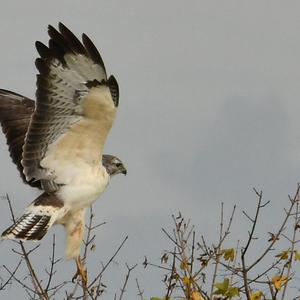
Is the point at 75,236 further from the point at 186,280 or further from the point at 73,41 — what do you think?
the point at 186,280

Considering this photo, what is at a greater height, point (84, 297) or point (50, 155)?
point (50, 155)

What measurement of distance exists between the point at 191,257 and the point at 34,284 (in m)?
1.41

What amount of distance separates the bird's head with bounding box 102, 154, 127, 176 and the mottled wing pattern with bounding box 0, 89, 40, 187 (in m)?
0.87

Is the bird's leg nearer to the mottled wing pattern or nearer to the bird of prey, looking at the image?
the bird of prey

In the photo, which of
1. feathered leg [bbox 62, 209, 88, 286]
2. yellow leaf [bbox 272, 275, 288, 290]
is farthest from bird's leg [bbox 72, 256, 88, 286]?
yellow leaf [bbox 272, 275, 288, 290]

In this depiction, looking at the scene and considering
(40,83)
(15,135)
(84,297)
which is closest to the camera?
(84,297)

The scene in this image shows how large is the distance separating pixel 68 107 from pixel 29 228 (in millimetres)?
1158

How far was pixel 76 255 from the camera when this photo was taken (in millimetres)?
9125

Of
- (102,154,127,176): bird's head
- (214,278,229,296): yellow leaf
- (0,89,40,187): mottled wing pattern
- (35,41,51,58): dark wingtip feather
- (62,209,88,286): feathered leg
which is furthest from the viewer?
(0,89,40,187): mottled wing pattern

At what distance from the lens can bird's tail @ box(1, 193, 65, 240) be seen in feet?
27.7

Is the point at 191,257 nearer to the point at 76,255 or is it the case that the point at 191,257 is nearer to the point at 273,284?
the point at 273,284

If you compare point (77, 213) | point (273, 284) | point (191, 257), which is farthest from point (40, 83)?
point (273, 284)

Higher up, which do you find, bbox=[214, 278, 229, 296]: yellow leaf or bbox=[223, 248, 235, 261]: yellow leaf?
bbox=[223, 248, 235, 261]: yellow leaf

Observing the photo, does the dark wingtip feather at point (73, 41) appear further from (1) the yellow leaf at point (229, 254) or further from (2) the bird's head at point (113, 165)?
(1) the yellow leaf at point (229, 254)
